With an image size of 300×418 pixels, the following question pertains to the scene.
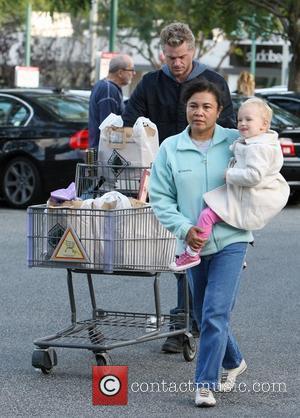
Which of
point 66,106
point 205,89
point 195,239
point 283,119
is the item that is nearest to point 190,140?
point 205,89

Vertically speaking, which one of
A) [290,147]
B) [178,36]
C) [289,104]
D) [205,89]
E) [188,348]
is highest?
[178,36]

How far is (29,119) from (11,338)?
32.1 feet

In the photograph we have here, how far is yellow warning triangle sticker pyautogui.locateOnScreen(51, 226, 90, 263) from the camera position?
770 centimetres

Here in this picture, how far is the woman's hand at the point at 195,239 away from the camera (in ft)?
22.6

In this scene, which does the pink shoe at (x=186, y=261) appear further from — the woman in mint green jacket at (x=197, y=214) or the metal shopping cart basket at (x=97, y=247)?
the metal shopping cart basket at (x=97, y=247)

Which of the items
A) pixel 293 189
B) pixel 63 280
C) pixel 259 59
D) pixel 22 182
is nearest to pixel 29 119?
pixel 22 182

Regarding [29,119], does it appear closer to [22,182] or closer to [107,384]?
[22,182]

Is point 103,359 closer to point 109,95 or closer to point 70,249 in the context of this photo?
point 70,249

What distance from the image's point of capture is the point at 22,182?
726 inches

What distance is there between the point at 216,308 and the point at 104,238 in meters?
1.01

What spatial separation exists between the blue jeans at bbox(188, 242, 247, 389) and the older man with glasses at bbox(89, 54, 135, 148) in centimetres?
555

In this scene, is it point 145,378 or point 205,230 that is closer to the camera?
point 205,230

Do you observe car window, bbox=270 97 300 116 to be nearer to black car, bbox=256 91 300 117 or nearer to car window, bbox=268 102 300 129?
black car, bbox=256 91 300 117

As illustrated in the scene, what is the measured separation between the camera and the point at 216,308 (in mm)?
6945
